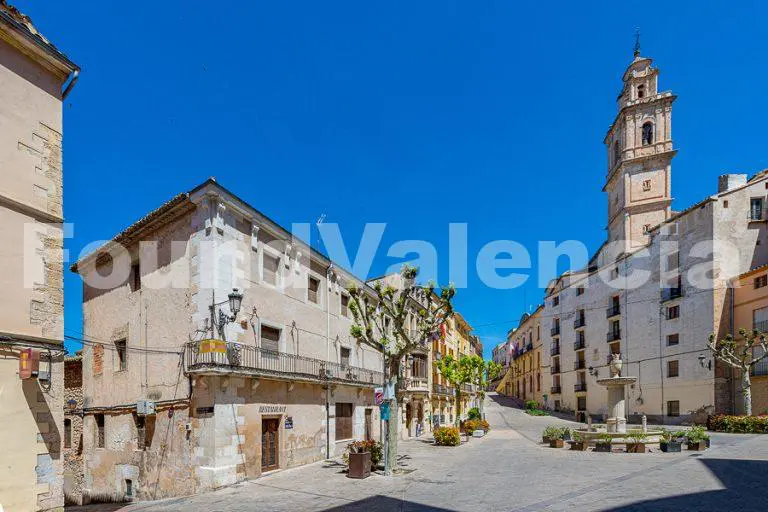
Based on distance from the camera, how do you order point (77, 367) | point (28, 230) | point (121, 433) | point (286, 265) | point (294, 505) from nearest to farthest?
point (28, 230)
point (294, 505)
point (121, 433)
point (286, 265)
point (77, 367)

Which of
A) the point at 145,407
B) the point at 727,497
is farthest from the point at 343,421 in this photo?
the point at 727,497

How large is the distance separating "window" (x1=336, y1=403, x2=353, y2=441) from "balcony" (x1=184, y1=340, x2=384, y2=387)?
1.44m

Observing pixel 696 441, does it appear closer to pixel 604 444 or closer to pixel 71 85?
pixel 604 444

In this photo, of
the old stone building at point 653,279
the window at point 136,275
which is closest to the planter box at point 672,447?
the old stone building at point 653,279

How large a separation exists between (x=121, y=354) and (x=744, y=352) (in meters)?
32.8

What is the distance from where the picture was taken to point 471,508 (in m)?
10.3

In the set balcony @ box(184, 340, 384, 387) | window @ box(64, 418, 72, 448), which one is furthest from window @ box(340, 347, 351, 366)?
window @ box(64, 418, 72, 448)

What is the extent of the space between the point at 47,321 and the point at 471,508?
991 cm

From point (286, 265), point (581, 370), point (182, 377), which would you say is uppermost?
point (286, 265)

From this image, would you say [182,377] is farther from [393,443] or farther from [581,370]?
[581,370]

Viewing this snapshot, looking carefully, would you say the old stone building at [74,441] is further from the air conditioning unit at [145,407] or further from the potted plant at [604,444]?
the potted plant at [604,444]

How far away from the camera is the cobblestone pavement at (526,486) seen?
410 inches

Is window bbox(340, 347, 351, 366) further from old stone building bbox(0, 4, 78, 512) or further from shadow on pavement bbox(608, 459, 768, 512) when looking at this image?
shadow on pavement bbox(608, 459, 768, 512)

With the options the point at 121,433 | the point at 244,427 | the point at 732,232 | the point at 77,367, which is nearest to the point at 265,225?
the point at 244,427
